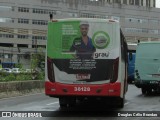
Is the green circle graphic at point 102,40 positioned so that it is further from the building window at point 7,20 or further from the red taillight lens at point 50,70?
the building window at point 7,20

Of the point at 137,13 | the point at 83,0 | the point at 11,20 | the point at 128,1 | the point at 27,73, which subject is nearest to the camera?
the point at 27,73

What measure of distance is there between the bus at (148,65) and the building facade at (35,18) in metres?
88.5

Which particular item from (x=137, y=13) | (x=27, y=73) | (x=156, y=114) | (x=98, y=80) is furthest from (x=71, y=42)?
(x=137, y=13)

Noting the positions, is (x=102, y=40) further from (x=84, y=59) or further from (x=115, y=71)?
(x=115, y=71)

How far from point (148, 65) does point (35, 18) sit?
103m

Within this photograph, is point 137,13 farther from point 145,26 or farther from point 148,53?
point 148,53

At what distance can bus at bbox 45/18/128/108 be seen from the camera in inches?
539

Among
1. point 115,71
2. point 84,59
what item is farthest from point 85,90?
point 115,71

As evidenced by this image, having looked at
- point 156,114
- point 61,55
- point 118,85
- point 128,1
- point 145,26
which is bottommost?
point 156,114

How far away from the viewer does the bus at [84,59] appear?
13.7 m

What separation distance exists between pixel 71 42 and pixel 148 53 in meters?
11.4

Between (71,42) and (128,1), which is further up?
(128,1)

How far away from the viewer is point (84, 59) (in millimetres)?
13828

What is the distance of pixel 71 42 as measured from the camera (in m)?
13.9
